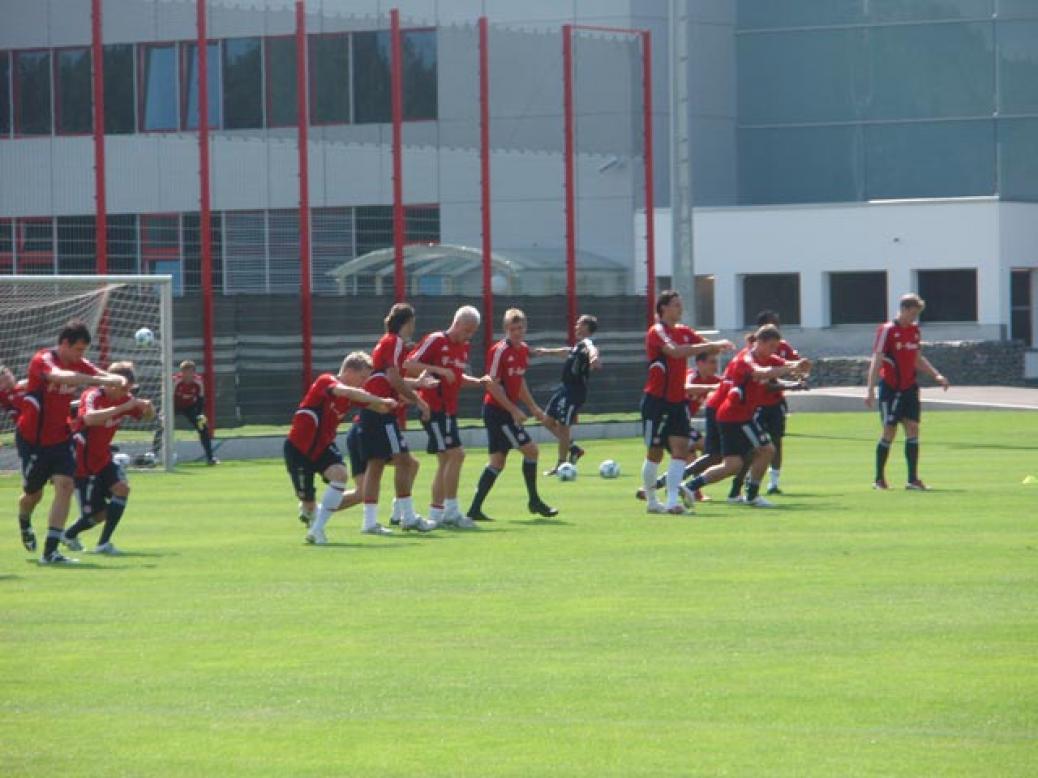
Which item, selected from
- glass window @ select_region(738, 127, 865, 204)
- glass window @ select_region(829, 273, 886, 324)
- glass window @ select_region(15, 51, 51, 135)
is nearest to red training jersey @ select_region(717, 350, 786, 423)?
glass window @ select_region(15, 51, 51, 135)

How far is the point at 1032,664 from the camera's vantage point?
11344 millimetres

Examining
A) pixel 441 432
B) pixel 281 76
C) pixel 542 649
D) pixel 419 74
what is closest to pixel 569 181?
pixel 281 76

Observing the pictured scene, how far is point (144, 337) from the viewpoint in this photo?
32156 mm

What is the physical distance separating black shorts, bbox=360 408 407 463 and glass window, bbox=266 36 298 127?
19644mm

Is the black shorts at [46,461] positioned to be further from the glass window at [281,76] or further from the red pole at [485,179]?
the glass window at [281,76]

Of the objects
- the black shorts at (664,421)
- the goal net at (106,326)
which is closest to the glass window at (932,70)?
the goal net at (106,326)

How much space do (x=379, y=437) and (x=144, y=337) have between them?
13110 millimetres

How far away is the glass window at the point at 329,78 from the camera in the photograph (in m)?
42.6

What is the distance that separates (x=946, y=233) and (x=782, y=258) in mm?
4258

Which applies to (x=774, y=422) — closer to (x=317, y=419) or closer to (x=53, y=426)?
(x=317, y=419)

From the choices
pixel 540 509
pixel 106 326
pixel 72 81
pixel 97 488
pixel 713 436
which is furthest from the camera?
pixel 72 81

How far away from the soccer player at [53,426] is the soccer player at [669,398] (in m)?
5.87

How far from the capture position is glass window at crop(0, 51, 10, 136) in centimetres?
4206

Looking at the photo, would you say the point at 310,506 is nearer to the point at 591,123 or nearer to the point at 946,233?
the point at 591,123
